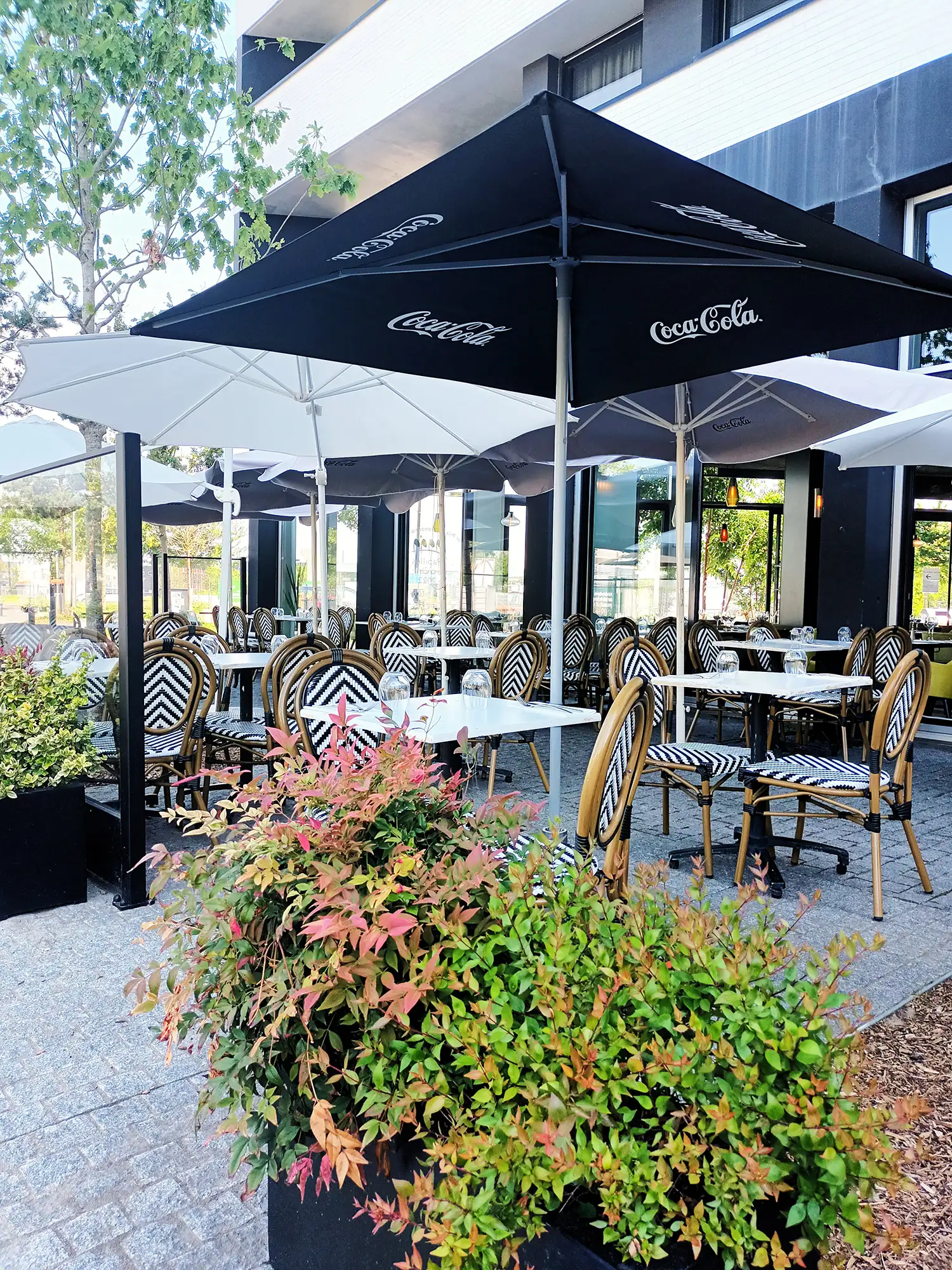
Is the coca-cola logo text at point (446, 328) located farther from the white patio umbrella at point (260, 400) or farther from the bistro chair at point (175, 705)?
the bistro chair at point (175, 705)

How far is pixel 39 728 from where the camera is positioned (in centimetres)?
381

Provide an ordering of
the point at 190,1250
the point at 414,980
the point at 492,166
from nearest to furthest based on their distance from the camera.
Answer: the point at 414,980
the point at 190,1250
the point at 492,166

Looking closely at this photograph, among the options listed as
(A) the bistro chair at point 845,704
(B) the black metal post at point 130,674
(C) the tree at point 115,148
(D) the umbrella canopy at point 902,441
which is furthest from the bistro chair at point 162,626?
(D) the umbrella canopy at point 902,441

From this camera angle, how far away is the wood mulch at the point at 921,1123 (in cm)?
176

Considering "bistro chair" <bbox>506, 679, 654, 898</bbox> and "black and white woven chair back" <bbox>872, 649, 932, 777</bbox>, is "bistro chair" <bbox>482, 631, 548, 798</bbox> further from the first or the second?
"bistro chair" <bbox>506, 679, 654, 898</bbox>

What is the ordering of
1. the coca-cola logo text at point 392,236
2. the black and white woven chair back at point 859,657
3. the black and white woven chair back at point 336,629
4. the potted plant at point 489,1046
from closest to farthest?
the potted plant at point 489,1046
the coca-cola logo text at point 392,236
the black and white woven chair back at point 859,657
the black and white woven chair back at point 336,629

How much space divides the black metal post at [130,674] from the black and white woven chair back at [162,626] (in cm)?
281

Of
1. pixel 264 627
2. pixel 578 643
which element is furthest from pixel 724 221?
pixel 264 627

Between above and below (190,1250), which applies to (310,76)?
above

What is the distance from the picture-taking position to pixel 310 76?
550 inches

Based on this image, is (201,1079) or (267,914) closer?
(267,914)

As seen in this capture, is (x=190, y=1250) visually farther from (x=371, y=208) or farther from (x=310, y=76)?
(x=310, y=76)

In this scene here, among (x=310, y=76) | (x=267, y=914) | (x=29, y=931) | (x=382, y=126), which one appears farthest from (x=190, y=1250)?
(x=310, y=76)

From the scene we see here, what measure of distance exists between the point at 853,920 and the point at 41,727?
3.50m
